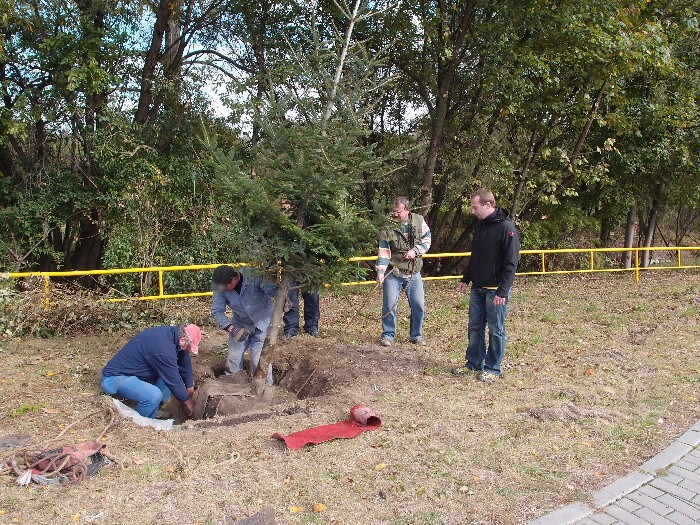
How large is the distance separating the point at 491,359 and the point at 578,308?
16.0 feet

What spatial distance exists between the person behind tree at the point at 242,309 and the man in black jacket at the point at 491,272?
2089mm

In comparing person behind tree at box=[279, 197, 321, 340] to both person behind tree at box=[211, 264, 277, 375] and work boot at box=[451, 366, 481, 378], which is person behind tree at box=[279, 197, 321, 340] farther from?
work boot at box=[451, 366, 481, 378]

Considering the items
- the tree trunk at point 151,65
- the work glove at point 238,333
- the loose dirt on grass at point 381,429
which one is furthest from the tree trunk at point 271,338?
the tree trunk at point 151,65

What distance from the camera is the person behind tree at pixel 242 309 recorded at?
21.1ft

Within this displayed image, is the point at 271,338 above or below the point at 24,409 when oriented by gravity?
above

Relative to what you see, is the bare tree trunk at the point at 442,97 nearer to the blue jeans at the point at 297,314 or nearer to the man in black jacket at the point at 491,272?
the blue jeans at the point at 297,314

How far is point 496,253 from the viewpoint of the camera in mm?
5992

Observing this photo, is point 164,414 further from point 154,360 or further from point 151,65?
point 151,65

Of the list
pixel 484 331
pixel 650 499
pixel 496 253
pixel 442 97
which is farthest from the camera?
pixel 442 97

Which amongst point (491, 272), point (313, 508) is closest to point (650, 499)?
point (313, 508)

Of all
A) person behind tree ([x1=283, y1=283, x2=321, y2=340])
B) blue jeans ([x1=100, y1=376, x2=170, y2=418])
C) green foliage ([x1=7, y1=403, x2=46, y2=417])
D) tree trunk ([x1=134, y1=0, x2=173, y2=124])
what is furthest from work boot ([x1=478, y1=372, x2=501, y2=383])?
tree trunk ([x1=134, y1=0, x2=173, y2=124])

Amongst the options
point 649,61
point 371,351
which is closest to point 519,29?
point 649,61

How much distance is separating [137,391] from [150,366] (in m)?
0.25

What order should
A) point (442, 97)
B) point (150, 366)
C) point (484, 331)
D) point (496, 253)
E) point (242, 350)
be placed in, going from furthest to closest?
point (442, 97)
point (242, 350)
point (484, 331)
point (496, 253)
point (150, 366)
